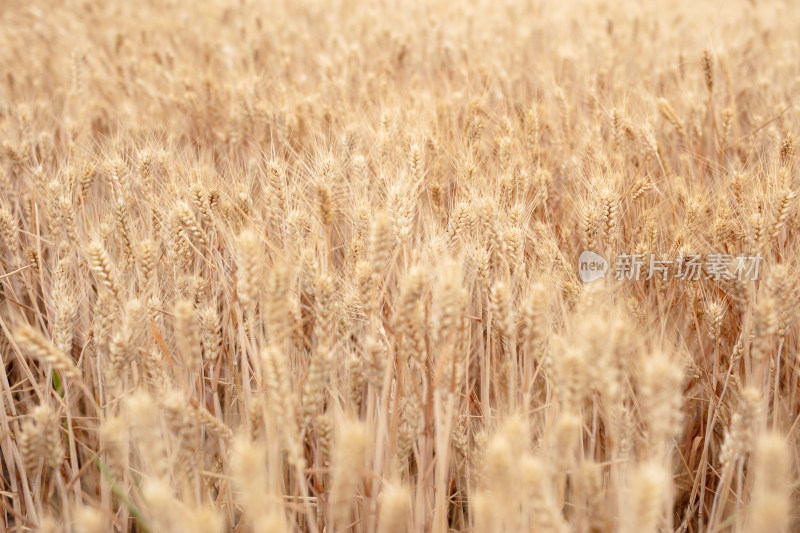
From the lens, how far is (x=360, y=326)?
5.14ft

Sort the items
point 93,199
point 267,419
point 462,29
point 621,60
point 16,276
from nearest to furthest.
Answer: point 267,419
point 16,276
point 93,199
point 621,60
point 462,29

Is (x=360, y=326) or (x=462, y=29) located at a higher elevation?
(x=462, y=29)

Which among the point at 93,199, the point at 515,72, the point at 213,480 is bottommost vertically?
the point at 213,480

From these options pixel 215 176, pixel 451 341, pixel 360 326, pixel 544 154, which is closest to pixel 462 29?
pixel 544 154

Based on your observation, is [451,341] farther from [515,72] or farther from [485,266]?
[515,72]

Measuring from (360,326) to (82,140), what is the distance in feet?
4.86

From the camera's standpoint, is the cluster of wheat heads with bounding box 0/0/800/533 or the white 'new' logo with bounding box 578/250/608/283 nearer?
the cluster of wheat heads with bounding box 0/0/800/533

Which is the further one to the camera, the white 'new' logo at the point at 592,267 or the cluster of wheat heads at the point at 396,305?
the white 'new' logo at the point at 592,267

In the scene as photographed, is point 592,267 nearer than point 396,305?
No

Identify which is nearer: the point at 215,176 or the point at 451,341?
the point at 451,341

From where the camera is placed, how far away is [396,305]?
1.44 metres

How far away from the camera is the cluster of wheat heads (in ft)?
3.13

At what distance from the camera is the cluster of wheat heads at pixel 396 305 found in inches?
37.6

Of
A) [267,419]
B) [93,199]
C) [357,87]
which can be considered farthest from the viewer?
[357,87]
